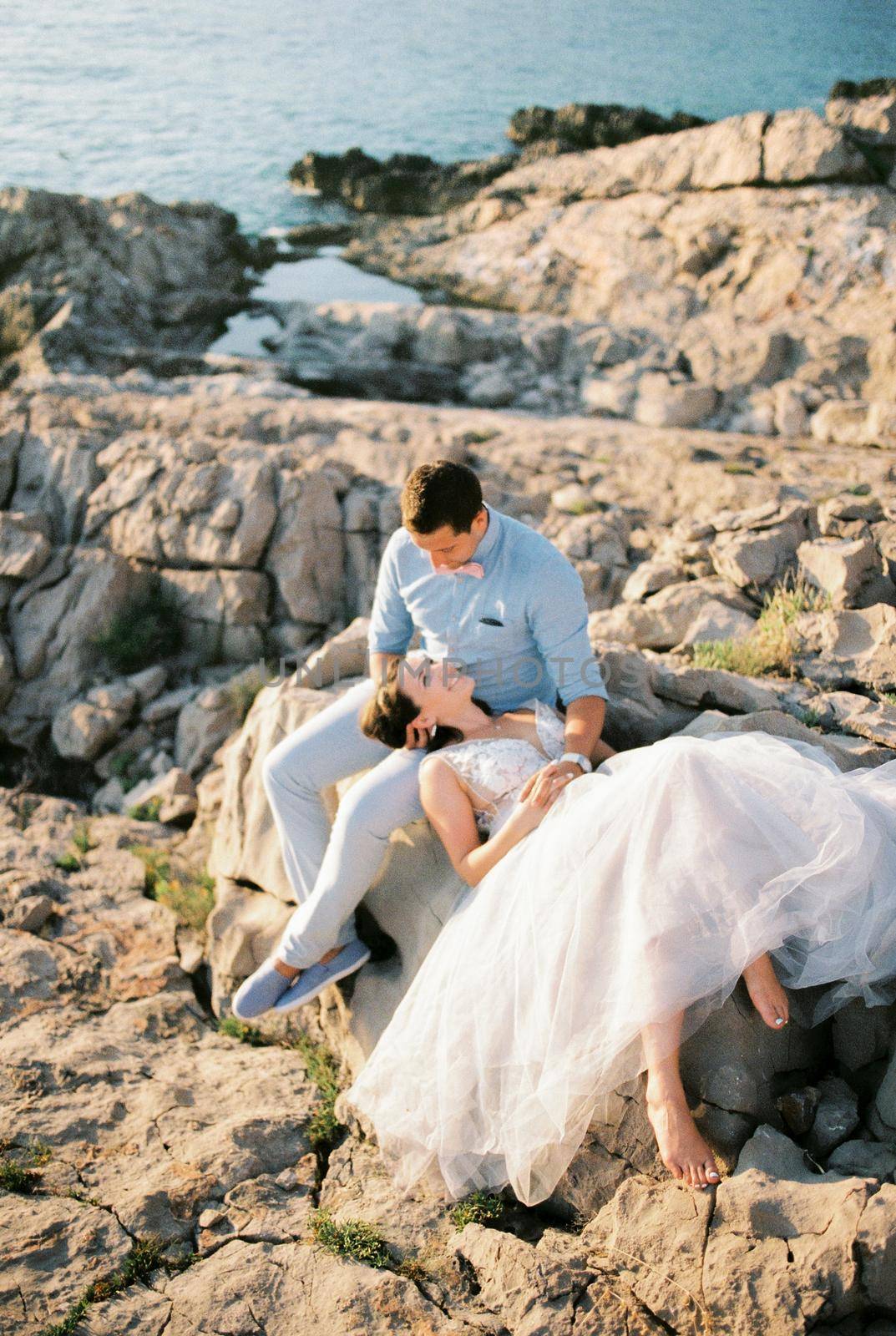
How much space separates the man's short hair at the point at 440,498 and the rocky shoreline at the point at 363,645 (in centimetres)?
121

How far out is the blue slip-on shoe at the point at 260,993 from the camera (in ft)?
12.3

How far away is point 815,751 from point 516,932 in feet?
4.07

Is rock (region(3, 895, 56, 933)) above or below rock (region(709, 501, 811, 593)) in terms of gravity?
below

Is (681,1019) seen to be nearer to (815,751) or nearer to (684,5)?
(815,751)

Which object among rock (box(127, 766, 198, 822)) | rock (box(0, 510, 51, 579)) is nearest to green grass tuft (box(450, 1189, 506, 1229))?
rock (box(127, 766, 198, 822))

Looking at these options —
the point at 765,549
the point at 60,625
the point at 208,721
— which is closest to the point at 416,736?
the point at 765,549

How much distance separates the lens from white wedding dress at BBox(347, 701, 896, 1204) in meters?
2.74

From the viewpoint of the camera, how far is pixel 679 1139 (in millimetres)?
2658

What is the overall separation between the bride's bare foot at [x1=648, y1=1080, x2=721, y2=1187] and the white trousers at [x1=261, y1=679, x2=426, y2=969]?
1299 millimetres

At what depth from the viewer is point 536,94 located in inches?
584

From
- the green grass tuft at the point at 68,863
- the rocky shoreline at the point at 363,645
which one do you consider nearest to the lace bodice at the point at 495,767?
the rocky shoreline at the point at 363,645

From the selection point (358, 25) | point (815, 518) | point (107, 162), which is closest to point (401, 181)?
point (358, 25)

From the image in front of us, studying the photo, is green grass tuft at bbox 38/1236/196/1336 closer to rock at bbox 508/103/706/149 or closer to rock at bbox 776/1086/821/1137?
rock at bbox 776/1086/821/1137

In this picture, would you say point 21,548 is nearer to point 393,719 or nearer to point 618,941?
point 393,719
